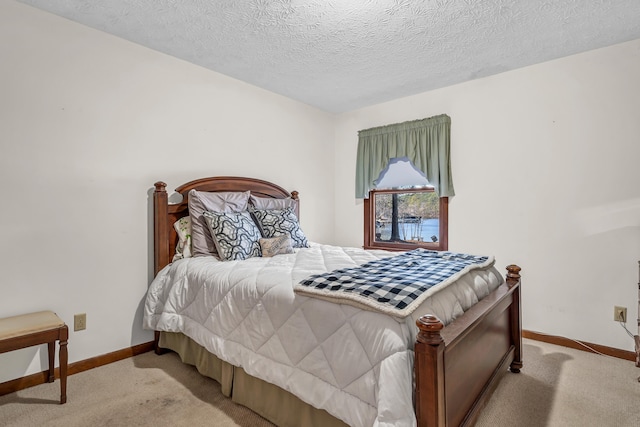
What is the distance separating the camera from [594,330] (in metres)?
2.68

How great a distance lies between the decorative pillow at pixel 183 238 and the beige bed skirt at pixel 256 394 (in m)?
0.62

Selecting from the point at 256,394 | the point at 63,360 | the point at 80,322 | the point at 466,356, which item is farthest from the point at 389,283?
the point at 80,322

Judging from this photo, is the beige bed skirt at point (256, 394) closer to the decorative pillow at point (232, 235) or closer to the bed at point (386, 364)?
the bed at point (386, 364)

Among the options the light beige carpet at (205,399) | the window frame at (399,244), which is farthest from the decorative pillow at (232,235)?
the window frame at (399,244)

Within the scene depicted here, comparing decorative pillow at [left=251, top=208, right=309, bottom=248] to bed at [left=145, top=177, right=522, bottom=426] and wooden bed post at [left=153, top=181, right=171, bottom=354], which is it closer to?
bed at [left=145, top=177, right=522, bottom=426]

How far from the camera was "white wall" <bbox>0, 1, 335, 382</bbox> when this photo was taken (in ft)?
6.86

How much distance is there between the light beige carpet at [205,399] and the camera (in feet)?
5.83

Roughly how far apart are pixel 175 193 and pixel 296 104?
1796 millimetres

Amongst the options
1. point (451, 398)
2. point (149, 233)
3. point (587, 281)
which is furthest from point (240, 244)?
point (587, 281)

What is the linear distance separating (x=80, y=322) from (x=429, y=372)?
2337 millimetres

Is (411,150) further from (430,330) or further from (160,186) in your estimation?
(430,330)

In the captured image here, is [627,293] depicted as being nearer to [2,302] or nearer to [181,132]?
[181,132]

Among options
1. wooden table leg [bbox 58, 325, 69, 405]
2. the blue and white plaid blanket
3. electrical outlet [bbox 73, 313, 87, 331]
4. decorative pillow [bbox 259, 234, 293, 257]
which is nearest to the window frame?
the blue and white plaid blanket

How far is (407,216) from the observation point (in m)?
3.87
